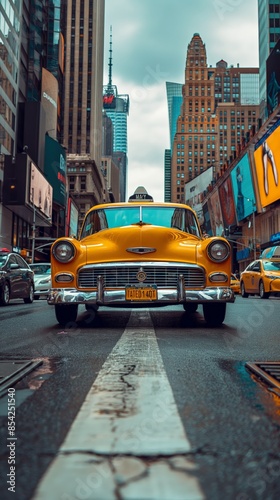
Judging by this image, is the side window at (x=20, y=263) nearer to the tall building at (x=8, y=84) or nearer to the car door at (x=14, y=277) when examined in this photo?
the car door at (x=14, y=277)

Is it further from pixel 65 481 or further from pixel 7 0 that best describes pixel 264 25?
pixel 65 481

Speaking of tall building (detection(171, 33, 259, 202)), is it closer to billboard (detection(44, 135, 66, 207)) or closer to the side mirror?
billboard (detection(44, 135, 66, 207))

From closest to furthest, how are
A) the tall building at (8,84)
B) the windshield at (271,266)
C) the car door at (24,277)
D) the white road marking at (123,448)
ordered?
the white road marking at (123,448), the car door at (24,277), the windshield at (271,266), the tall building at (8,84)

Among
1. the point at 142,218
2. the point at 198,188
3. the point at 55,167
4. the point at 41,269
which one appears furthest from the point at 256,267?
the point at 198,188

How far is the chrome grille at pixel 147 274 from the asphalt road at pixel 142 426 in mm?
2044

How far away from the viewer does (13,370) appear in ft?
11.5

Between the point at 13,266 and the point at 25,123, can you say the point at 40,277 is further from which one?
the point at 25,123

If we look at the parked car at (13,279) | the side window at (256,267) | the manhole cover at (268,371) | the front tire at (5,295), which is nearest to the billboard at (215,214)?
the side window at (256,267)

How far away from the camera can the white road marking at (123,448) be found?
143 centimetres

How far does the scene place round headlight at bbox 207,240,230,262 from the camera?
21.9ft

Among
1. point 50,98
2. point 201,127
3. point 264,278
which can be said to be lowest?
point 264,278

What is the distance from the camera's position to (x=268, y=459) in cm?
176

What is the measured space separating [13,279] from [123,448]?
1249 centimetres

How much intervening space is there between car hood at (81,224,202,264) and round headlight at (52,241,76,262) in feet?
0.70
